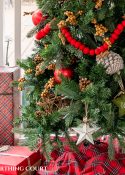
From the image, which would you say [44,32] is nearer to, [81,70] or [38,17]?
[38,17]

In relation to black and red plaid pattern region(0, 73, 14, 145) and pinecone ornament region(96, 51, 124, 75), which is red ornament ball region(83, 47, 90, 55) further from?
black and red plaid pattern region(0, 73, 14, 145)

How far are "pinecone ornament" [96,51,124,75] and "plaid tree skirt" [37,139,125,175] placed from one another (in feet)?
1.18

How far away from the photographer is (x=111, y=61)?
102 cm

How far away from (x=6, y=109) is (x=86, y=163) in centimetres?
57

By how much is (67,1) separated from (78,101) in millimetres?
341

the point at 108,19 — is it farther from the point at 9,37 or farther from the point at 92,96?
the point at 9,37

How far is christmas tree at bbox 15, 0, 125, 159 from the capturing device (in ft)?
3.33

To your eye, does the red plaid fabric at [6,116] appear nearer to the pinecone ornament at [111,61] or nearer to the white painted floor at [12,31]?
the white painted floor at [12,31]

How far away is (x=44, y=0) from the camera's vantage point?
1.09m

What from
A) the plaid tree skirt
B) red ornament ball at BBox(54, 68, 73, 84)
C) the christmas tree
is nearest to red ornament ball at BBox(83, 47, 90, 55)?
the christmas tree

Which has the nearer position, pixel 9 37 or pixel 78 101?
pixel 78 101

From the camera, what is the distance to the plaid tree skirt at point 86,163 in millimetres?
1160

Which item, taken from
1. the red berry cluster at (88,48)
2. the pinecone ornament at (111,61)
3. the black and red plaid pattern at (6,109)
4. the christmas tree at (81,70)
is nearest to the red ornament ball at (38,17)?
the christmas tree at (81,70)

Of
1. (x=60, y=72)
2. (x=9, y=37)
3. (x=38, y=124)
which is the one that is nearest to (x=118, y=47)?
(x=60, y=72)
